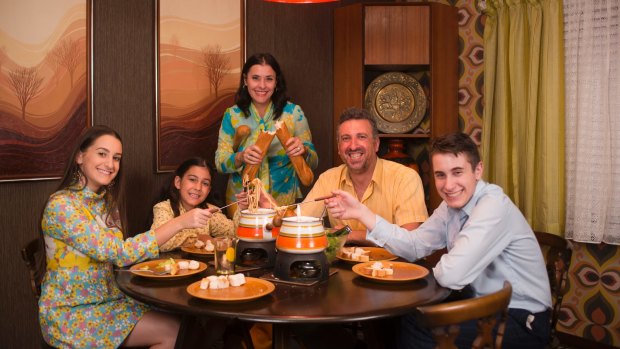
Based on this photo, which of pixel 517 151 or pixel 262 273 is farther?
pixel 517 151

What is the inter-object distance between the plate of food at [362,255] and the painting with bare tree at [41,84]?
5.05 feet

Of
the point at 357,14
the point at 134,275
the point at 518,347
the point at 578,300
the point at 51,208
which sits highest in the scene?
the point at 357,14

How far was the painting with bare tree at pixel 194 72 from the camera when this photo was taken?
129 inches

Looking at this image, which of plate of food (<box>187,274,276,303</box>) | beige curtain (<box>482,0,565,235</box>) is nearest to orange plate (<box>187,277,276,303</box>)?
plate of food (<box>187,274,276,303</box>)

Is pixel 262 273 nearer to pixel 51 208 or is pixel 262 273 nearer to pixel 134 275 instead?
pixel 134 275

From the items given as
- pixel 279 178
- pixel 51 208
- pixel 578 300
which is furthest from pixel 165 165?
pixel 578 300

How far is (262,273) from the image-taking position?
6.30ft

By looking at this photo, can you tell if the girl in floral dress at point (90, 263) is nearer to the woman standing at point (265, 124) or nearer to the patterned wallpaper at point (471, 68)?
the woman standing at point (265, 124)

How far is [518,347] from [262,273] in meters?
0.88

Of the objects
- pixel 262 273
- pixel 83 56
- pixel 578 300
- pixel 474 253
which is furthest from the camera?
pixel 578 300

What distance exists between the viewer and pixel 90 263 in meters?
2.06

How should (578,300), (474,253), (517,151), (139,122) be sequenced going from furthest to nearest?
(517,151), (578,300), (139,122), (474,253)

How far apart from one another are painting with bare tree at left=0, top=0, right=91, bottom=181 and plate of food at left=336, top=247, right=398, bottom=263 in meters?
1.54

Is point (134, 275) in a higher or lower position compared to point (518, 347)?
higher
